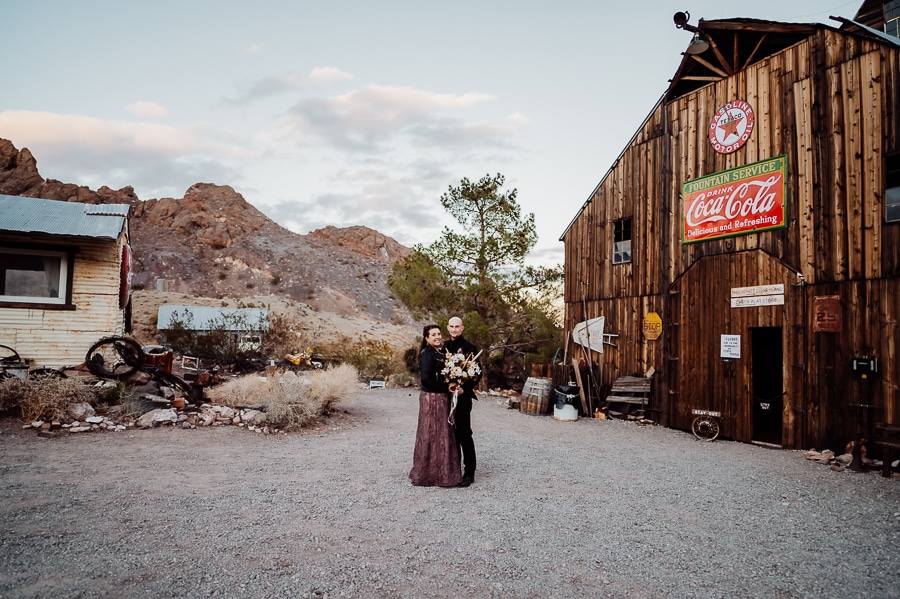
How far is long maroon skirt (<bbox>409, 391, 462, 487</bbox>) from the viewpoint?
260 inches

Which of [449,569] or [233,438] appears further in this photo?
[233,438]

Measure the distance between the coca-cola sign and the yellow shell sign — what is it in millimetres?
1854

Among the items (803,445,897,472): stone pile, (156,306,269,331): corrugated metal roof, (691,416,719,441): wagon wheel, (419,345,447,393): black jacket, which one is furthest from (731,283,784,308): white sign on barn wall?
(156,306,269,331): corrugated metal roof

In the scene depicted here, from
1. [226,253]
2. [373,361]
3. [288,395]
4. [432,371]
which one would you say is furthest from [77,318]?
[226,253]

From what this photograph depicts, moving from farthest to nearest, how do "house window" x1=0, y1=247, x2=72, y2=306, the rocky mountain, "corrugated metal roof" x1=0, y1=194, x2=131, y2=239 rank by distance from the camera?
1. the rocky mountain
2. "house window" x1=0, y1=247, x2=72, y2=306
3. "corrugated metal roof" x1=0, y1=194, x2=131, y2=239

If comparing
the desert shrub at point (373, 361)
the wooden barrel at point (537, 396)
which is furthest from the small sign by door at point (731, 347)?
the desert shrub at point (373, 361)

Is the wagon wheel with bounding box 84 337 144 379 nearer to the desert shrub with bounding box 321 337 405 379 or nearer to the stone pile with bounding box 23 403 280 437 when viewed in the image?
the stone pile with bounding box 23 403 280 437

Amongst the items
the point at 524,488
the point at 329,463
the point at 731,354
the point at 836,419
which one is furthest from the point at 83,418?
the point at 836,419

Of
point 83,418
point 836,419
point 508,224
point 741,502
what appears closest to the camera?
point 741,502

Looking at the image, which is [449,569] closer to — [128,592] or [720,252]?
[128,592]

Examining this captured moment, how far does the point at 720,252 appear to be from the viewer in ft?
37.3

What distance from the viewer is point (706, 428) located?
1102cm

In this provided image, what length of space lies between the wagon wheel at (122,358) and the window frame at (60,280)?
1397 mm

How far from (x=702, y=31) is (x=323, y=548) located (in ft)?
41.8
